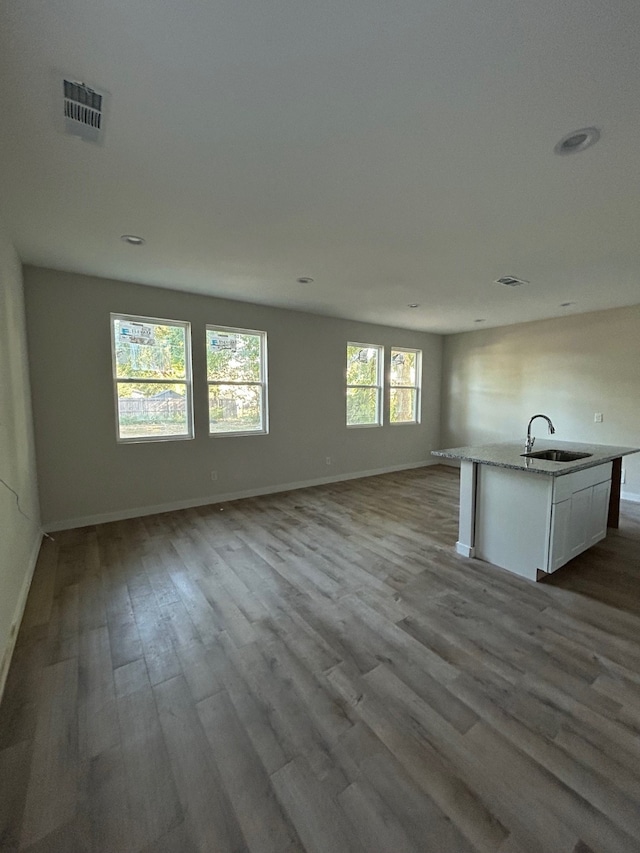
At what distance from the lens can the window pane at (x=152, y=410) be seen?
4.20 meters

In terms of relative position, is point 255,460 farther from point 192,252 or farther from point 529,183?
point 529,183

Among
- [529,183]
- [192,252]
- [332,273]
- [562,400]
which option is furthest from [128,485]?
[562,400]

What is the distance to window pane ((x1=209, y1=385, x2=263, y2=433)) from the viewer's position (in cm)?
481

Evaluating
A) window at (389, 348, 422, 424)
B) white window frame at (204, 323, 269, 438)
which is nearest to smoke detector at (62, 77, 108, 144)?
white window frame at (204, 323, 269, 438)

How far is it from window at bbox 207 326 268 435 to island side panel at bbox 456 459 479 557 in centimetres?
295

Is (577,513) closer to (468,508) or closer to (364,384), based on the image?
(468,508)

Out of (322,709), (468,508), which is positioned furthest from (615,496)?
(322,709)

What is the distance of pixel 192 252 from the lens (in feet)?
10.5

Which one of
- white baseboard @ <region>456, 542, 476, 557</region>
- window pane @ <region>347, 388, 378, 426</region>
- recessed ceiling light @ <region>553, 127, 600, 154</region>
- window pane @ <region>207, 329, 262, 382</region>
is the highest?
recessed ceiling light @ <region>553, 127, 600, 154</region>

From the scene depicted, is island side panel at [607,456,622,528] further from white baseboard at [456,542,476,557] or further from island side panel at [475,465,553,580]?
white baseboard at [456,542,476,557]

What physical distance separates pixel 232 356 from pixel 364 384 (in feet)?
8.32

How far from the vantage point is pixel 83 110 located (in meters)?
1.60

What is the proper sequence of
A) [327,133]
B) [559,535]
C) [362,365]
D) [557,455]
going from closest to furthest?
[327,133] → [559,535] → [557,455] → [362,365]

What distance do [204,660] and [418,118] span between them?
2.92 metres
